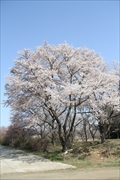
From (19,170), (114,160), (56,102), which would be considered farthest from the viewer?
(56,102)

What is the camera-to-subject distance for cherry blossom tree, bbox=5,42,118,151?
597 inches

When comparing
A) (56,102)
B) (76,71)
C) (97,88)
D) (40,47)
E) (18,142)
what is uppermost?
(40,47)

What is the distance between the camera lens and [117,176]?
8.45m

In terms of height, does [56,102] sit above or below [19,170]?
above

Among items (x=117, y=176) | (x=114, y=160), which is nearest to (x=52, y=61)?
(x=114, y=160)

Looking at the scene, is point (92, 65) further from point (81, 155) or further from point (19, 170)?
point (19, 170)

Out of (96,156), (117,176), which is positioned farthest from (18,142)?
(117,176)

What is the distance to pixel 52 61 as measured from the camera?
16.7 meters

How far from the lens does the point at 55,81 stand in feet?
53.7

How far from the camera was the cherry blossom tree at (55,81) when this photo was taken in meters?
15.2

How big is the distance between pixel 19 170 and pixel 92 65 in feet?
34.9

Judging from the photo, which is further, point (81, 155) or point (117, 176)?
point (81, 155)

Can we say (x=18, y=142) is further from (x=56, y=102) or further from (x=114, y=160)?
(x=114, y=160)

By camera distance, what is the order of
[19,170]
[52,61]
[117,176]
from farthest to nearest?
[52,61] → [19,170] → [117,176]
